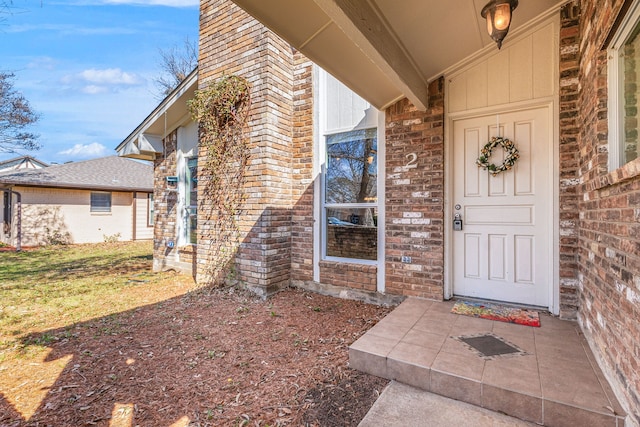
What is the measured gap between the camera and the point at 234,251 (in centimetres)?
459

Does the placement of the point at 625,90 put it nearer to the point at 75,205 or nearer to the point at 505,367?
the point at 505,367

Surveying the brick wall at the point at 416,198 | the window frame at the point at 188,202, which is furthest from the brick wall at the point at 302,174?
the window frame at the point at 188,202

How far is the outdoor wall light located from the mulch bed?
2.88 metres

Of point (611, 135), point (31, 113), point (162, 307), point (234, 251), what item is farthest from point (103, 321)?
point (31, 113)

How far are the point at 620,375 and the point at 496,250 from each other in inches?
70.1

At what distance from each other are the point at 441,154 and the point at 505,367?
89.7 inches

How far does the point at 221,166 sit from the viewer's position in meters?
4.77

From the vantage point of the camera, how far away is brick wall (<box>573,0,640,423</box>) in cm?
152

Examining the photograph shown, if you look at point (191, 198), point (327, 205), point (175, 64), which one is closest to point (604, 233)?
point (327, 205)

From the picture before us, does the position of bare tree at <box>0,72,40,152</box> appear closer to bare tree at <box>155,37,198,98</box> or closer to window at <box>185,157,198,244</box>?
bare tree at <box>155,37,198,98</box>

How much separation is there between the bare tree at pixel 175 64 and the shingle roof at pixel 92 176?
13.2 feet

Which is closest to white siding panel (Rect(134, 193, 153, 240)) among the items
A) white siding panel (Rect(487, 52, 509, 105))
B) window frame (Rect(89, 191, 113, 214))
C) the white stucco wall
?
the white stucco wall

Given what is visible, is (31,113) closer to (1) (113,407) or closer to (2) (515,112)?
(1) (113,407)

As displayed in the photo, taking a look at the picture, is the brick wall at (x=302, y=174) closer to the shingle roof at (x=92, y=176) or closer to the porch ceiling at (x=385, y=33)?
the porch ceiling at (x=385, y=33)
